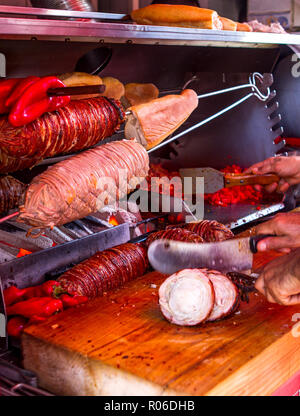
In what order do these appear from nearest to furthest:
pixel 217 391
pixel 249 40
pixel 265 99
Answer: pixel 217 391 < pixel 249 40 < pixel 265 99

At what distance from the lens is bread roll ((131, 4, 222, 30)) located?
3.41m

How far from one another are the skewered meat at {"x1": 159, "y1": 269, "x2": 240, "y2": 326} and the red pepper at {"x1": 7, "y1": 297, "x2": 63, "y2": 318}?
546mm

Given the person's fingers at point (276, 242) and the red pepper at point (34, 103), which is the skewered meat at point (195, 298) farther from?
the red pepper at point (34, 103)

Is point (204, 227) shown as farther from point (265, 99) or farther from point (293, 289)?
point (265, 99)

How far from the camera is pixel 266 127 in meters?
4.94

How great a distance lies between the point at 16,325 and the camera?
8.05ft

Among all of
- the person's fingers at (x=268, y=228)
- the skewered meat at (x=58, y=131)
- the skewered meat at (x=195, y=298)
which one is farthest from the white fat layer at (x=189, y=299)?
the skewered meat at (x=58, y=131)

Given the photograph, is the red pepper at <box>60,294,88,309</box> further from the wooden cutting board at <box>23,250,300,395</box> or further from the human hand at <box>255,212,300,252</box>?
the human hand at <box>255,212,300,252</box>

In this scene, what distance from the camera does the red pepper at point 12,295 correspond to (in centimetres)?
254

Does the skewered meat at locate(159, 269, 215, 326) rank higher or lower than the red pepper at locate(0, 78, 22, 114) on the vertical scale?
lower

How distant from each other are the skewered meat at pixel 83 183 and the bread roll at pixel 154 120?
133 mm

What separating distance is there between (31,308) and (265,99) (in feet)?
10.7

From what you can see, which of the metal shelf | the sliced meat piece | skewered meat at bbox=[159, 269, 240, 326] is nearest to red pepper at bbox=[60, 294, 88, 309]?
skewered meat at bbox=[159, 269, 240, 326]
